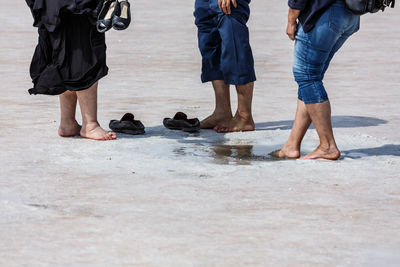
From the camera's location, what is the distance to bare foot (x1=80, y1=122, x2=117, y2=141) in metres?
6.80

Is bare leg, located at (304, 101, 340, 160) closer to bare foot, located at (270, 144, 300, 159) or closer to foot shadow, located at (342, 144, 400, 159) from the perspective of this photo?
bare foot, located at (270, 144, 300, 159)

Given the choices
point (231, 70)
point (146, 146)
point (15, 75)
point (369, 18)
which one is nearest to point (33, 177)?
point (146, 146)

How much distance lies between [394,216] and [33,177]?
2.15 metres

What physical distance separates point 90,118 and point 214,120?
1.05 metres

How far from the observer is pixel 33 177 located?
5.57 meters

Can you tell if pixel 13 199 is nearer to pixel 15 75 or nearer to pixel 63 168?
pixel 63 168

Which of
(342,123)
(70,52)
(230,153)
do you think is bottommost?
(342,123)

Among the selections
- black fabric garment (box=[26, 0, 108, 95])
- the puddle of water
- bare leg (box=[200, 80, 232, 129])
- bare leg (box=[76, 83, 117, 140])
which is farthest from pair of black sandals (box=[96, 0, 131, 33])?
bare leg (box=[200, 80, 232, 129])

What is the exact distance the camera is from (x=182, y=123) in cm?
718

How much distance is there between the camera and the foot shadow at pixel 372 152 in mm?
6314

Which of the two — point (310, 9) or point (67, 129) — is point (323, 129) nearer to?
point (310, 9)

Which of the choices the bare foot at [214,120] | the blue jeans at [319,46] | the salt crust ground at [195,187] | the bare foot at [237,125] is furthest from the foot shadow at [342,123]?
the blue jeans at [319,46]

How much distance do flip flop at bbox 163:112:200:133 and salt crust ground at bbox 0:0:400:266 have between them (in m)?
0.12

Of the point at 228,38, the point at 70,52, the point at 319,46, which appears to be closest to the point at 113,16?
the point at 70,52
